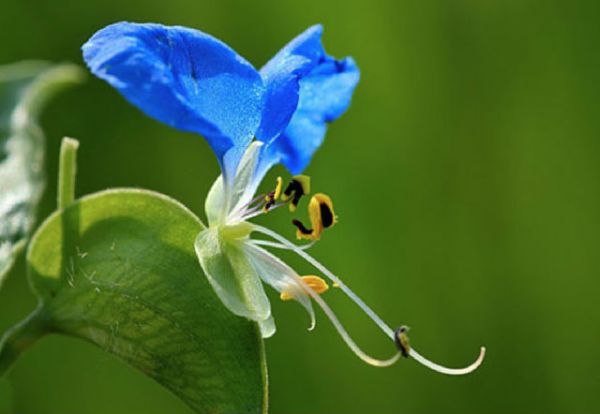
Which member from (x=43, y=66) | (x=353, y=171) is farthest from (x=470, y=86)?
(x=43, y=66)

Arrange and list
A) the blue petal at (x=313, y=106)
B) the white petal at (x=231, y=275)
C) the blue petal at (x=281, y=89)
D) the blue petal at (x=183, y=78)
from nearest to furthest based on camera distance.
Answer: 1. the blue petal at (x=183, y=78)
2. the white petal at (x=231, y=275)
3. the blue petal at (x=281, y=89)
4. the blue petal at (x=313, y=106)

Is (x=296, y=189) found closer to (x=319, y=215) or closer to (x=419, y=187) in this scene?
(x=319, y=215)

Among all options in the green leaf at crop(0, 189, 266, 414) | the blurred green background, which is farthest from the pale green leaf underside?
the blurred green background

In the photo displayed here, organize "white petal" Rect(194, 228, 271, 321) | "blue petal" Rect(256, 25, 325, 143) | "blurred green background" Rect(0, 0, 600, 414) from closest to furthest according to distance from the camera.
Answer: "white petal" Rect(194, 228, 271, 321) < "blue petal" Rect(256, 25, 325, 143) < "blurred green background" Rect(0, 0, 600, 414)

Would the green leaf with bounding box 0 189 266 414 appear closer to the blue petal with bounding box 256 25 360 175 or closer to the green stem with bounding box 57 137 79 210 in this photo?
the green stem with bounding box 57 137 79 210

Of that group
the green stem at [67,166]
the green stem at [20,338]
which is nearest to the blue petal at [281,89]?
the green stem at [67,166]

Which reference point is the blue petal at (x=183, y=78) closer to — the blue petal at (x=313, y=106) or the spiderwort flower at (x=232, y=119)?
the spiderwort flower at (x=232, y=119)

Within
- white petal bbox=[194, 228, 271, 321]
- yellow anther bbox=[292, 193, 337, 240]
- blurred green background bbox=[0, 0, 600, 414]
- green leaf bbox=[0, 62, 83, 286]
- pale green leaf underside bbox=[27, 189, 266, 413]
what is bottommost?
blurred green background bbox=[0, 0, 600, 414]

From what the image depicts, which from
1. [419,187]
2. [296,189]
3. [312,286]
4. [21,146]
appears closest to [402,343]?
[312,286]
